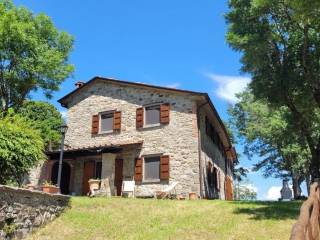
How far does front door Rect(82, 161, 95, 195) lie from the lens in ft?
72.8

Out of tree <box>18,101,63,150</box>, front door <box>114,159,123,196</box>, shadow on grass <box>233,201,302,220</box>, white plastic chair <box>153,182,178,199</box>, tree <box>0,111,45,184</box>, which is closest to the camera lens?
tree <box>0,111,45,184</box>

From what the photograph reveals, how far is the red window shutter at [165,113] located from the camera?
21.1 m

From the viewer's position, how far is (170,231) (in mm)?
11125

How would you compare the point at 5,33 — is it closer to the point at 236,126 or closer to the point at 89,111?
the point at 89,111

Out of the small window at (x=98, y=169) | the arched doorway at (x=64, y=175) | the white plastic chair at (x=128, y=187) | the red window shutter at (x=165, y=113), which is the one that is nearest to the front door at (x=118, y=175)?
the small window at (x=98, y=169)

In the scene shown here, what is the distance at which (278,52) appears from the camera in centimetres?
1752

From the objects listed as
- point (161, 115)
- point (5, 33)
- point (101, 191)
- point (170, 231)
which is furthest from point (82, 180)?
point (170, 231)

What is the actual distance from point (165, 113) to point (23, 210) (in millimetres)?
11294

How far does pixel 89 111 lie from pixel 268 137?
55.7 feet

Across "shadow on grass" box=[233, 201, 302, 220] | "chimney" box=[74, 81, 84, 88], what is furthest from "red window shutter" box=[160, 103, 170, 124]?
"shadow on grass" box=[233, 201, 302, 220]

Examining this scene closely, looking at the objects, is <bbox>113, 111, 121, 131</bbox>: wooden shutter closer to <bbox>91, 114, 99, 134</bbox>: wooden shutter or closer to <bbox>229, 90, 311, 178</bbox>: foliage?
<bbox>91, 114, 99, 134</bbox>: wooden shutter

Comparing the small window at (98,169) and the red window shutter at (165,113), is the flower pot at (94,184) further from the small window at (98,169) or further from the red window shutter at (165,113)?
the red window shutter at (165,113)

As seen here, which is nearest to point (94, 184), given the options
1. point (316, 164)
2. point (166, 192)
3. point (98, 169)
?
point (98, 169)

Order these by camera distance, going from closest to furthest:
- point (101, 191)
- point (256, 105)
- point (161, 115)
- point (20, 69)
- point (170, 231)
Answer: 1. point (170, 231)
2. point (101, 191)
3. point (161, 115)
4. point (20, 69)
5. point (256, 105)
